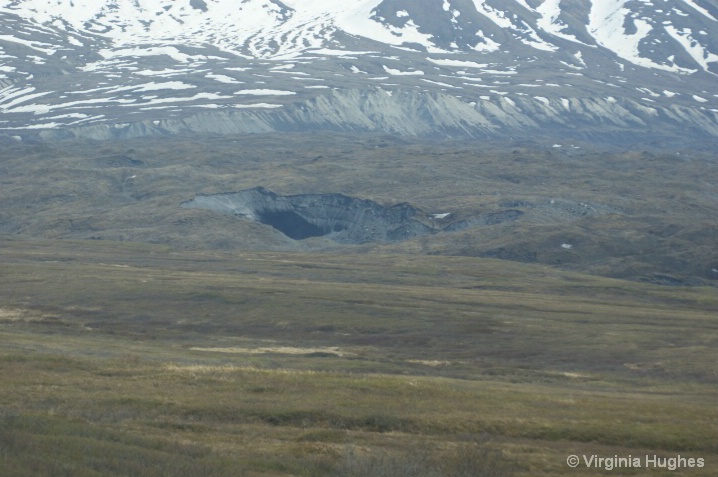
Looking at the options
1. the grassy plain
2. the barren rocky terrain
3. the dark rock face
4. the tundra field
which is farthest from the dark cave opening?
the grassy plain

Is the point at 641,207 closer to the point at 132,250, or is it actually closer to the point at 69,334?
the point at 132,250

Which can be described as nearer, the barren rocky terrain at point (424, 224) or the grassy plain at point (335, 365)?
the grassy plain at point (335, 365)

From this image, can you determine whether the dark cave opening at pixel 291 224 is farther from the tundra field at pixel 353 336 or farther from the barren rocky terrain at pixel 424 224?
the tundra field at pixel 353 336

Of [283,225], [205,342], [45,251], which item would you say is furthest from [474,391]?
[283,225]

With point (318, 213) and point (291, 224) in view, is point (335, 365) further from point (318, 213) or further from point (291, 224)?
point (291, 224)

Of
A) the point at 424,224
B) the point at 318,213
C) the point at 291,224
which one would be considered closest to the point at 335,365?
the point at 424,224

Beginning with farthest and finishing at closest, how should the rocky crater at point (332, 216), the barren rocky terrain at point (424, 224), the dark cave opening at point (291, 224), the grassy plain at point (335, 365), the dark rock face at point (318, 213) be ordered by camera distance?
the dark cave opening at point (291, 224)
the dark rock face at point (318, 213)
the rocky crater at point (332, 216)
the barren rocky terrain at point (424, 224)
the grassy plain at point (335, 365)

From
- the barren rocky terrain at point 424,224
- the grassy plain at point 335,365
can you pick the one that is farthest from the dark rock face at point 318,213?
the grassy plain at point 335,365

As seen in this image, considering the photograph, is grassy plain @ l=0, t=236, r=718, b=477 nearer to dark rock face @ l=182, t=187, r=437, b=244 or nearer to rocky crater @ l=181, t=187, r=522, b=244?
rocky crater @ l=181, t=187, r=522, b=244
